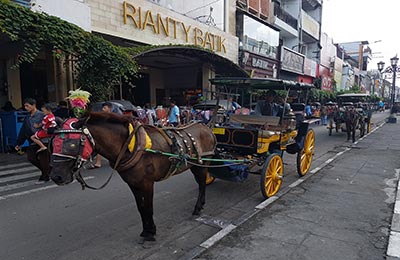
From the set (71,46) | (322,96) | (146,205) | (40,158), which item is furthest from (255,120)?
(322,96)

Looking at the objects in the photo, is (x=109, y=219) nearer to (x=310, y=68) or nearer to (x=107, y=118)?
(x=107, y=118)

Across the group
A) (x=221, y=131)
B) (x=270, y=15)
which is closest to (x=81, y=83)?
(x=221, y=131)

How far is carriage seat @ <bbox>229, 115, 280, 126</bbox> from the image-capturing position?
6.05 meters

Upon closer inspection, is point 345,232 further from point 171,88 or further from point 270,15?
point 270,15

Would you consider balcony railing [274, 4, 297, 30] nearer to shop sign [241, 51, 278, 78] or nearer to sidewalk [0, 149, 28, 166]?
shop sign [241, 51, 278, 78]

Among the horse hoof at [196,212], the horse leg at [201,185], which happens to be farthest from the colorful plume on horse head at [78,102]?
the horse hoof at [196,212]

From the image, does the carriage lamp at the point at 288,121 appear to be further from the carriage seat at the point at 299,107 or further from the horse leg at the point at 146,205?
the horse leg at the point at 146,205

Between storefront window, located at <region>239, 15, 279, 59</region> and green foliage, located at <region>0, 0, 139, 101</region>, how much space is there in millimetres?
12451

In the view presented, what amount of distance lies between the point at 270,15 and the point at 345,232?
77.0ft

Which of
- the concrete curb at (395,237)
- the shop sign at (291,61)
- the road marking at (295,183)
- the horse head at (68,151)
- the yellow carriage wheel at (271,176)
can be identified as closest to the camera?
the horse head at (68,151)

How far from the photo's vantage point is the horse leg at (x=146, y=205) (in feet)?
11.2

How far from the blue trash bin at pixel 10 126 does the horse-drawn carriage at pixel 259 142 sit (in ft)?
21.8

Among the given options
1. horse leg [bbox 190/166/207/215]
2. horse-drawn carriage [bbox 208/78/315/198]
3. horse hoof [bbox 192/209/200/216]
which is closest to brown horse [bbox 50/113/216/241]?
horse leg [bbox 190/166/207/215]

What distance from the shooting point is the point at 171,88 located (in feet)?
66.9
